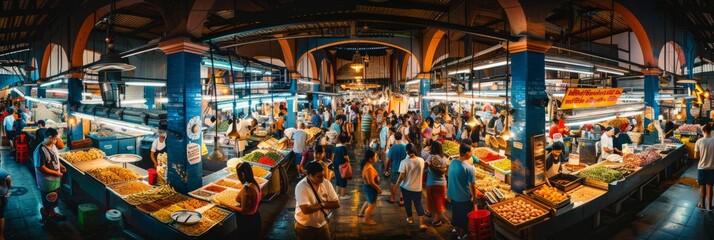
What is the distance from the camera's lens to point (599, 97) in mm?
6930

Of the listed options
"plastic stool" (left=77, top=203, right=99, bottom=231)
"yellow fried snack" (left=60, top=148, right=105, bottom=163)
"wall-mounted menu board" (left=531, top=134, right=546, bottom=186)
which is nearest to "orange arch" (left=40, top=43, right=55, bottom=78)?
"yellow fried snack" (left=60, top=148, right=105, bottom=163)

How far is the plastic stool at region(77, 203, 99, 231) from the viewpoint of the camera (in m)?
5.55

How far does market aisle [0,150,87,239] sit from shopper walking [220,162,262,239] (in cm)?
336

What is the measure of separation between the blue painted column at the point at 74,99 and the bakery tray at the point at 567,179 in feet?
42.3

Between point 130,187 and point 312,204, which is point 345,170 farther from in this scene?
point 130,187

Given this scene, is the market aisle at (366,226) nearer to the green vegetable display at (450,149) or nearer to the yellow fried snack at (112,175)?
the green vegetable display at (450,149)

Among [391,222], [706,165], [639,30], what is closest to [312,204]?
[391,222]

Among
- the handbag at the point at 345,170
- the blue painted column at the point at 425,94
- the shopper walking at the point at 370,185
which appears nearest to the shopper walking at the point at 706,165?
the shopper walking at the point at 370,185

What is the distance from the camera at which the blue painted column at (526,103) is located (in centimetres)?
586

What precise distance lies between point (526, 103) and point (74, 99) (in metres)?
13.1

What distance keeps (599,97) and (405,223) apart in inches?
201

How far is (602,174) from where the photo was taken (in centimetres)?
635

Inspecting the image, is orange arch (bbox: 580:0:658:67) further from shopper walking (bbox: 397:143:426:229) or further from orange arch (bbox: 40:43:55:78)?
orange arch (bbox: 40:43:55:78)

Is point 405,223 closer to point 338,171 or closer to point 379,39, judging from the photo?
point 338,171
